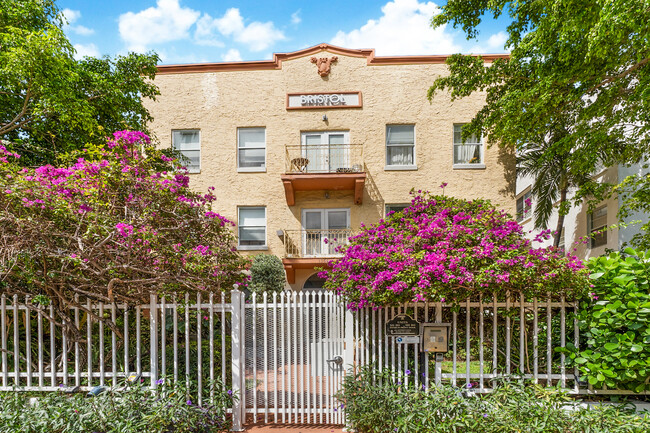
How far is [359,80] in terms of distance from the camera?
14703mm

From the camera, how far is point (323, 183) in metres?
14.2

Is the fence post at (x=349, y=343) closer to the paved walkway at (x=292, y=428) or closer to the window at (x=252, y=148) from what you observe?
the paved walkway at (x=292, y=428)

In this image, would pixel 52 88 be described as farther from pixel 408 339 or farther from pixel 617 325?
pixel 617 325

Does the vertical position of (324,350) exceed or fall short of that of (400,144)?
it falls short

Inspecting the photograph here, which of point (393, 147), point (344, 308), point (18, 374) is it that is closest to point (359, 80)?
point (393, 147)

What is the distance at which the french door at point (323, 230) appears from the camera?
46.2ft

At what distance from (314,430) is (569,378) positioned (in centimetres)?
378

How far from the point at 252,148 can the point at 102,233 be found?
387 inches

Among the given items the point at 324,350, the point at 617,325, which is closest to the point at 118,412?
the point at 324,350

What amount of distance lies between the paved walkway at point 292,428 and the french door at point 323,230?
8.17 m

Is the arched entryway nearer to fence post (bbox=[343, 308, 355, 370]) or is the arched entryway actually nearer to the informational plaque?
fence post (bbox=[343, 308, 355, 370])

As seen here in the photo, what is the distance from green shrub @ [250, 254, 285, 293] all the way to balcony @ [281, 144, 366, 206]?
2452 mm

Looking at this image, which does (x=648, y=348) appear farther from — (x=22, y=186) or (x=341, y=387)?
(x=22, y=186)

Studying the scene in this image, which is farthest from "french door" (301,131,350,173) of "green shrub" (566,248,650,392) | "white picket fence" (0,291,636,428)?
"green shrub" (566,248,650,392)
